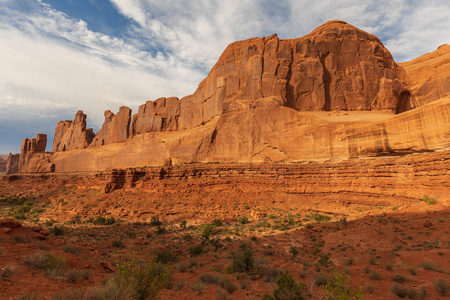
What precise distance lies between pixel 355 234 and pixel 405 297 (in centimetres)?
885

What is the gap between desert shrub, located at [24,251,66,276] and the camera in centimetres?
603

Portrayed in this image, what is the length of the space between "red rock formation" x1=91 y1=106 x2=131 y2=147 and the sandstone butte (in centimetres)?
1435

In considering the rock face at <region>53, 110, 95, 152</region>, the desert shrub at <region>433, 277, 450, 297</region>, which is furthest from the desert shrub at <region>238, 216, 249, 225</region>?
the rock face at <region>53, 110, 95, 152</region>

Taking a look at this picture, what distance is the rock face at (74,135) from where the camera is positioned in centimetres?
6062

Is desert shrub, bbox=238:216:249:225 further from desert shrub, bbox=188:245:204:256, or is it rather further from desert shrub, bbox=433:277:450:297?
desert shrub, bbox=433:277:450:297

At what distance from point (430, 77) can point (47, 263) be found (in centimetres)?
4276

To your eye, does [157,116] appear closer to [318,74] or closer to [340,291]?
[318,74]

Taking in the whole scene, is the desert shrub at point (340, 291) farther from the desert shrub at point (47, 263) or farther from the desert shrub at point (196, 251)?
the desert shrub at point (196, 251)

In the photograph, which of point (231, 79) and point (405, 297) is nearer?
point (405, 297)

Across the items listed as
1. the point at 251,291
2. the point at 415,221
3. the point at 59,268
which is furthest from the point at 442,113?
the point at 59,268

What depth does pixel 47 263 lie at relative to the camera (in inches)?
249

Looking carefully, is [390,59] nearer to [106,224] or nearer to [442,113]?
[442,113]

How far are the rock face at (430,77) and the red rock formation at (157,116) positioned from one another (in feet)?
129

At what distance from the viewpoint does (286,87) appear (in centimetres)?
3184
